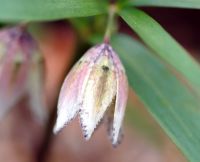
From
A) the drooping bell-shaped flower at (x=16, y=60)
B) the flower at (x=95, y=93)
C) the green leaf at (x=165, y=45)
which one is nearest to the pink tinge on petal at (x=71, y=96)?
the flower at (x=95, y=93)

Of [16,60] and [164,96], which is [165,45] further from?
[16,60]

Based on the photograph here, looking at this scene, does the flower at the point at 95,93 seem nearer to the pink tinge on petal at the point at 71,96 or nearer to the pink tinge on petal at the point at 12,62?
the pink tinge on petal at the point at 71,96

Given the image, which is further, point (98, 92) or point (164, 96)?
point (164, 96)

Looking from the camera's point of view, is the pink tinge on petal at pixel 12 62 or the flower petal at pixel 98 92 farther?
the pink tinge on petal at pixel 12 62

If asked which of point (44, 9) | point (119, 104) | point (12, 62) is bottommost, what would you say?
point (119, 104)

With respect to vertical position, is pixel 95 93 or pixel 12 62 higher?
pixel 12 62

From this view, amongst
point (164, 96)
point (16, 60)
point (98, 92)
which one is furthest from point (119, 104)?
point (16, 60)

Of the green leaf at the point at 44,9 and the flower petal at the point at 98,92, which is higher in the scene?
the green leaf at the point at 44,9
